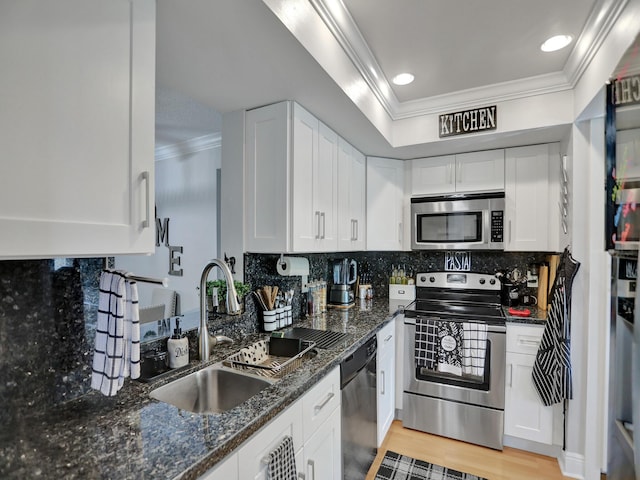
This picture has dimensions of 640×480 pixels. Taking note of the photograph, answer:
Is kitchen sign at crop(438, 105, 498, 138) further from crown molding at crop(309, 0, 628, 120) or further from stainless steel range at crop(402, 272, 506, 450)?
stainless steel range at crop(402, 272, 506, 450)

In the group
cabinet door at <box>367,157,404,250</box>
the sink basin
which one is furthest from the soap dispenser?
cabinet door at <box>367,157,404,250</box>

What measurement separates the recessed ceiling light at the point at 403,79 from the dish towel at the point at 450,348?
171 centimetres

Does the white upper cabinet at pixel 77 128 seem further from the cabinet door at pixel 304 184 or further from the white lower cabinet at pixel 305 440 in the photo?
the cabinet door at pixel 304 184

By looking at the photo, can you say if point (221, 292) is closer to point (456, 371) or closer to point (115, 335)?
point (115, 335)

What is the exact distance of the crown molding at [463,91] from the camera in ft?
4.85

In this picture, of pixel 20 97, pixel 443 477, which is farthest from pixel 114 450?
pixel 443 477

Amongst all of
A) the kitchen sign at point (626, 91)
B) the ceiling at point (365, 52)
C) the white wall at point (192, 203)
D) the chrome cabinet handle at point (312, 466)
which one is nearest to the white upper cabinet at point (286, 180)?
the ceiling at point (365, 52)

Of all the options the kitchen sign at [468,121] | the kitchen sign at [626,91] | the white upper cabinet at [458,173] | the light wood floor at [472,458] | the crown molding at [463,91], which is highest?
the crown molding at [463,91]

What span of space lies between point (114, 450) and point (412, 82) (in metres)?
2.37

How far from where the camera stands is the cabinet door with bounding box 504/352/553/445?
2270 mm

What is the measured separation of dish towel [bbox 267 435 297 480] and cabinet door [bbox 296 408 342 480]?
6.4 inches

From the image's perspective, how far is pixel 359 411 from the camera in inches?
74.4

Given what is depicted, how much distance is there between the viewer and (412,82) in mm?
2199

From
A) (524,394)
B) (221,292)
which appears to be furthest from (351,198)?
(524,394)
